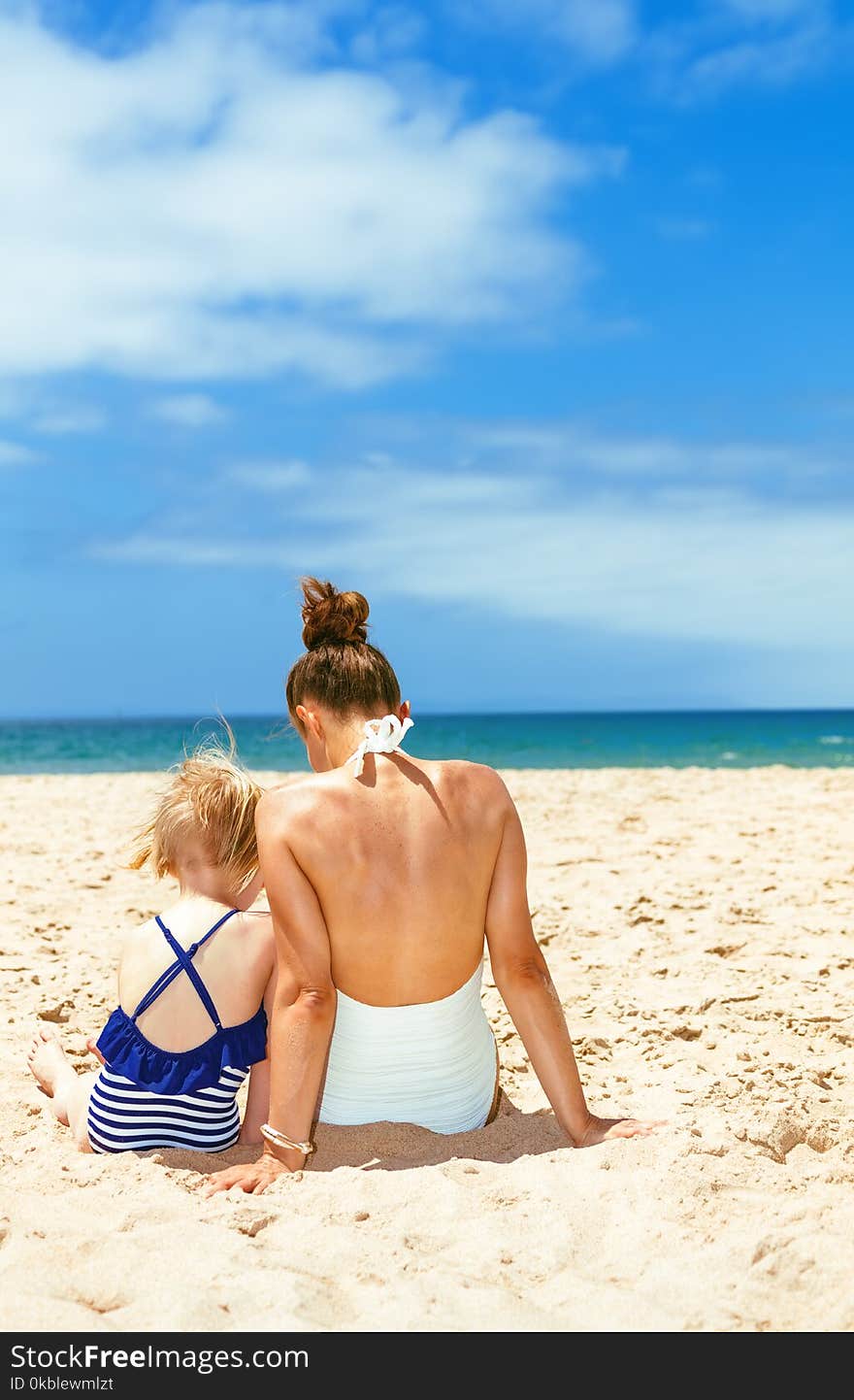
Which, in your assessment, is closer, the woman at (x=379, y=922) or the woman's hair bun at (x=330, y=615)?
the woman at (x=379, y=922)

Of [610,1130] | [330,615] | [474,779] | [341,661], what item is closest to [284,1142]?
[610,1130]

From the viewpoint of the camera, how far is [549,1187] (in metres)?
2.69

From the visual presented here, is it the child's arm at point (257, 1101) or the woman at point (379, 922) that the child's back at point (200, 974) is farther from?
the woman at point (379, 922)

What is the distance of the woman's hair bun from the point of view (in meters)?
3.07

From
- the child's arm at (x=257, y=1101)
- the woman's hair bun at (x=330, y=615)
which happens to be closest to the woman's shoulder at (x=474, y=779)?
the woman's hair bun at (x=330, y=615)

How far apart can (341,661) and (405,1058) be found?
1.11 meters

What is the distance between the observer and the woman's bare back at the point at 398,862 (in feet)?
9.59

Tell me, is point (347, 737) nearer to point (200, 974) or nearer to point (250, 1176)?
point (200, 974)

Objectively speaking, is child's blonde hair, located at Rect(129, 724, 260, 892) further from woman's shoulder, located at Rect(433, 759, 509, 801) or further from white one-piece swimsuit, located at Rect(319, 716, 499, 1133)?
woman's shoulder, located at Rect(433, 759, 509, 801)

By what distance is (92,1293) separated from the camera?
7.27ft

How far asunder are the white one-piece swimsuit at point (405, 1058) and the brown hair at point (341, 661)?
0.09 meters
